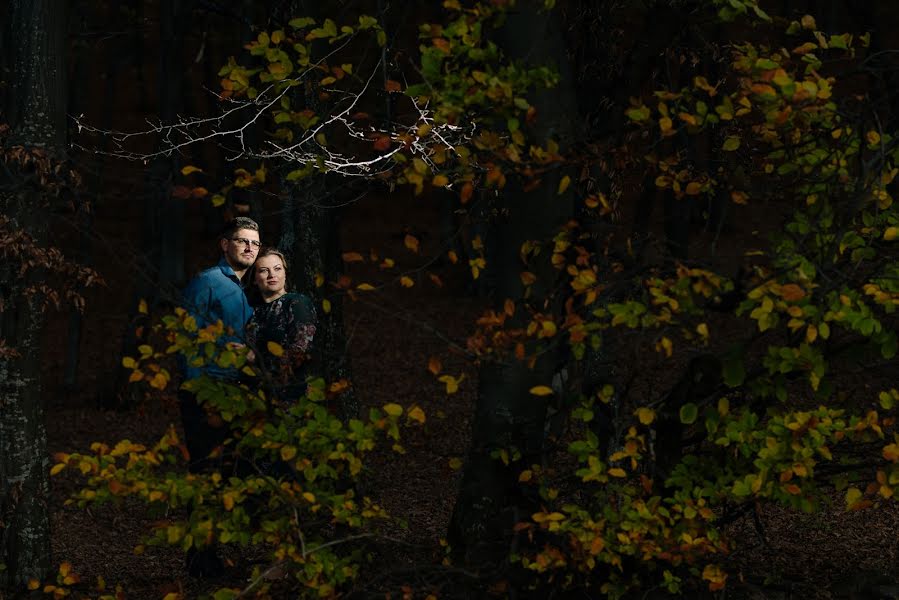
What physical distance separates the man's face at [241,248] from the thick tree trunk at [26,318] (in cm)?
113

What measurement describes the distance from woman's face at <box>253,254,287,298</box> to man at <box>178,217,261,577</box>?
0.14 metres

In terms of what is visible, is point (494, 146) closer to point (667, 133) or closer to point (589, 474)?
point (667, 133)

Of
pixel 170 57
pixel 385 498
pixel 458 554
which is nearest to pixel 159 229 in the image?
pixel 170 57

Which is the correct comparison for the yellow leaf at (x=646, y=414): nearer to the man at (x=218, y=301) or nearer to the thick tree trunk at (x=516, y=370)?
the thick tree trunk at (x=516, y=370)

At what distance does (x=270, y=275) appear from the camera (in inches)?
265

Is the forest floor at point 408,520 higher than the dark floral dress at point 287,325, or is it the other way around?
the dark floral dress at point 287,325

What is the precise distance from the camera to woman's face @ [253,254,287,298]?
265 inches

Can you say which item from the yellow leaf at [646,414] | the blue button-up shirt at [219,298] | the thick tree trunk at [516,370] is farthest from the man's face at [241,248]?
the yellow leaf at [646,414]

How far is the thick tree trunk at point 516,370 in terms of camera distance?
5.47 m

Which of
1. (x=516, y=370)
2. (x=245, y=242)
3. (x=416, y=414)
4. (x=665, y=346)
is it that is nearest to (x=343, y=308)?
(x=245, y=242)

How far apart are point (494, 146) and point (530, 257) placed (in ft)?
3.80

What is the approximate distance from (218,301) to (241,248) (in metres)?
0.37

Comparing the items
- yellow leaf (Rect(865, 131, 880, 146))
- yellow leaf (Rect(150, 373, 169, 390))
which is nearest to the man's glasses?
yellow leaf (Rect(150, 373, 169, 390))

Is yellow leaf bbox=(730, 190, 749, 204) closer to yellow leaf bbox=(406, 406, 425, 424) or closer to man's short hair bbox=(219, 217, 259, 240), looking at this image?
yellow leaf bbox=(406, 406, 425, 424)
